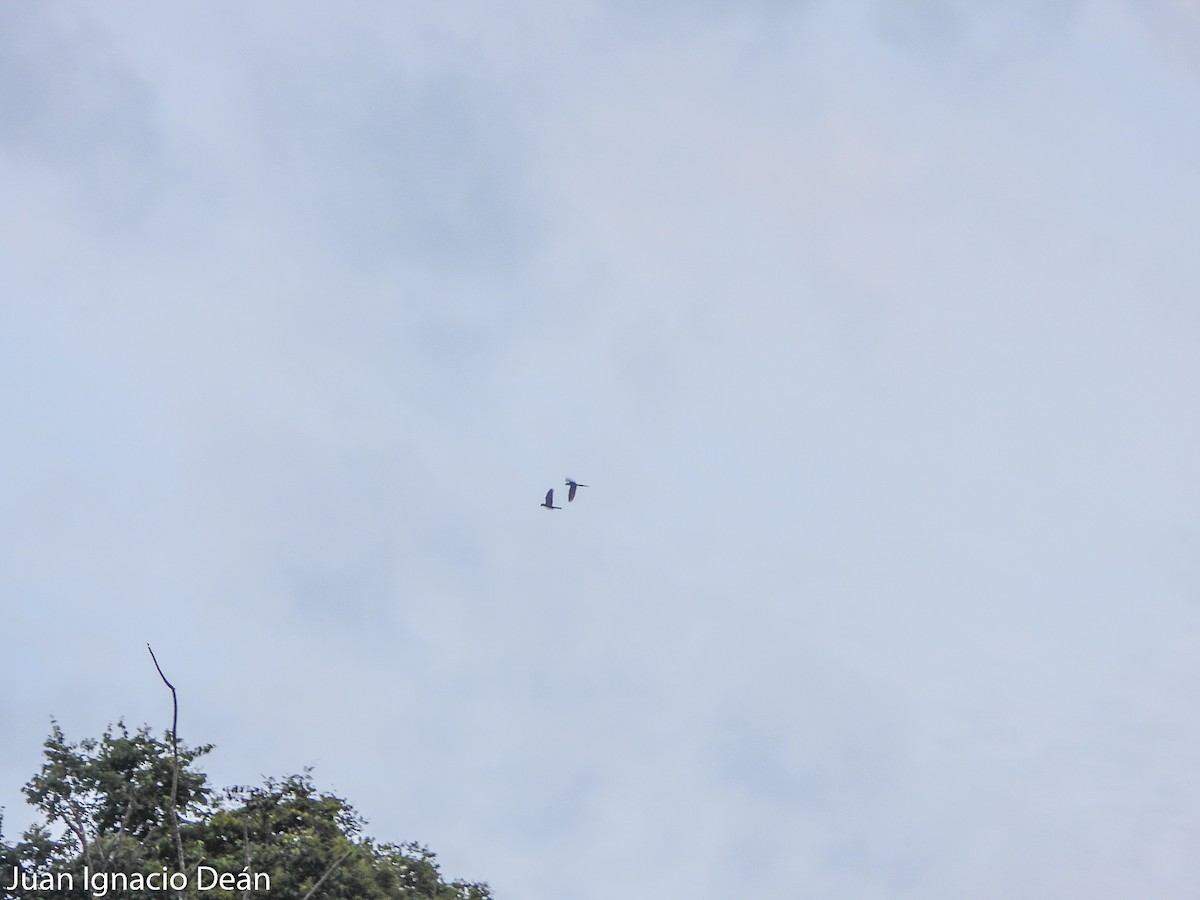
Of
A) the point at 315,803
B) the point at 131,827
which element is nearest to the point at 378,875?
the point at 315,803

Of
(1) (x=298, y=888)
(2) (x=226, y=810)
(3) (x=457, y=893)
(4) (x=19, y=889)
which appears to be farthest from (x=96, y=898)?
(3) (x=457, y=893)

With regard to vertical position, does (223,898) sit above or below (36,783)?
below

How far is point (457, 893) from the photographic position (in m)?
41.4

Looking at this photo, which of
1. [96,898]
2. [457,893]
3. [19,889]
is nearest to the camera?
[96,898]

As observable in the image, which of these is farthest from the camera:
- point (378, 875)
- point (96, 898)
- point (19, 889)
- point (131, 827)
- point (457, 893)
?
point (457, 893)

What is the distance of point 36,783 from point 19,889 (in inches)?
129

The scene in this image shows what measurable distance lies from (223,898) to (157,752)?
453 cm

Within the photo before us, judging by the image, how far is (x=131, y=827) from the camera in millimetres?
34812

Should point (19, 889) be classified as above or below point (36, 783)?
below

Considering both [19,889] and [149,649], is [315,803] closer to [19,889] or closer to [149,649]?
[19,889]

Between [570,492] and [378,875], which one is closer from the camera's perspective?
[570,492]

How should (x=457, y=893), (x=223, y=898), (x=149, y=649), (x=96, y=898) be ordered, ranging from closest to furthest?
(x=149, y=649) < (x=96, y=898) < (x=223, y=898) < (x=457, y=893)

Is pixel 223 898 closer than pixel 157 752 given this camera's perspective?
Yes

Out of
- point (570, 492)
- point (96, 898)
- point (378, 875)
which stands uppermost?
point (570, 492)
